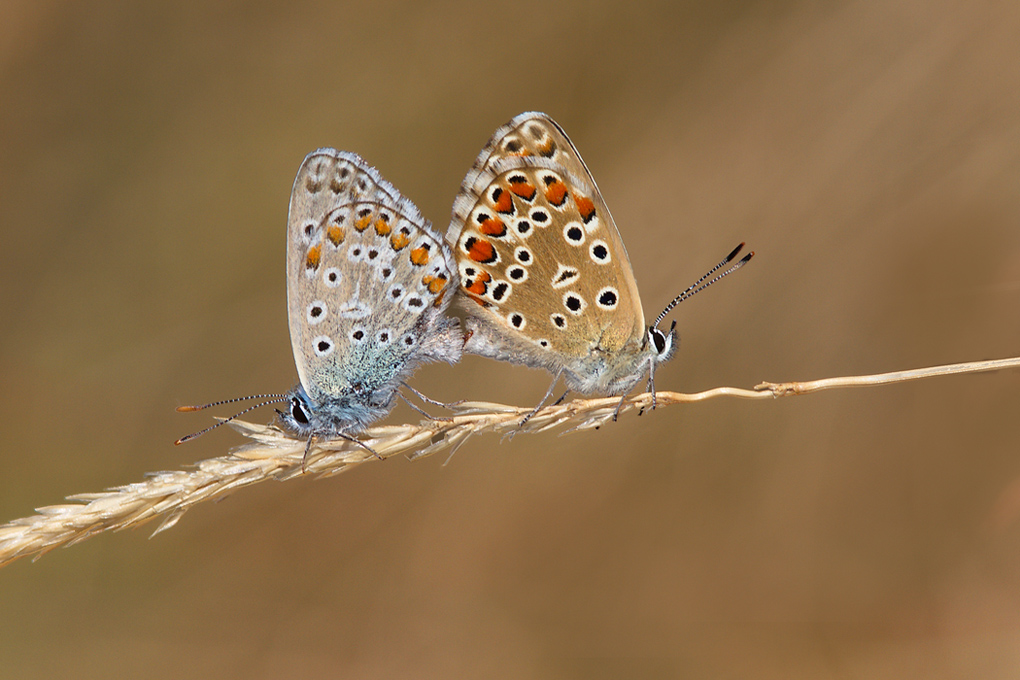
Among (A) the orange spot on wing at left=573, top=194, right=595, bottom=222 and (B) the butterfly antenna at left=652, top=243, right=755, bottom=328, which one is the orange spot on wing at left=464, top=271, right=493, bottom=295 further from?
(B) the butterfly antenna at left=652, top=243, right=755, bottom=328

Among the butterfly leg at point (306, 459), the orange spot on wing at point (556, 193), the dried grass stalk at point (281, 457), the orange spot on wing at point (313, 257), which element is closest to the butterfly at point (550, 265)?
the orange spot on wing at point (556, 193)

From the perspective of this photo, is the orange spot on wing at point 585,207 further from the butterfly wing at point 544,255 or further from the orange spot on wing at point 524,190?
the orange spot on wing at point 524,190

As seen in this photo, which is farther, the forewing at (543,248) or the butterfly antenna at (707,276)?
the forewing at (543,248)

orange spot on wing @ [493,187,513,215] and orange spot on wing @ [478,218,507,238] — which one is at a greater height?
orange spot on wing @ [493,187,513,215]

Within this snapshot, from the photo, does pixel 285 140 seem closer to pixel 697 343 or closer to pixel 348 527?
pixel 348 527

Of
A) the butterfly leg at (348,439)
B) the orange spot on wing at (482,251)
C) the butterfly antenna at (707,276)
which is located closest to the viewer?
the butterfly leg at (348,439)

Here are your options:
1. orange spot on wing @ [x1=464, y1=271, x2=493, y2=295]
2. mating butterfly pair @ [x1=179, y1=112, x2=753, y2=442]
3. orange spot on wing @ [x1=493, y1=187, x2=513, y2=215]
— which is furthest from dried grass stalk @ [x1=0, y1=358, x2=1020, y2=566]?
orange spot on wing @ [x1=493, y1=187, x2=513, y2=215]

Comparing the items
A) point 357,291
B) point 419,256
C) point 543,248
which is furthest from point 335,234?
point 543,248

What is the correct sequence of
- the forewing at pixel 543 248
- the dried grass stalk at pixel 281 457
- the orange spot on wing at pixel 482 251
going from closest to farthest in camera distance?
the dried grass stalk at pixel 281 457
the forewing at pixel 543 248
the orange spot on wing at pixel 482 251
